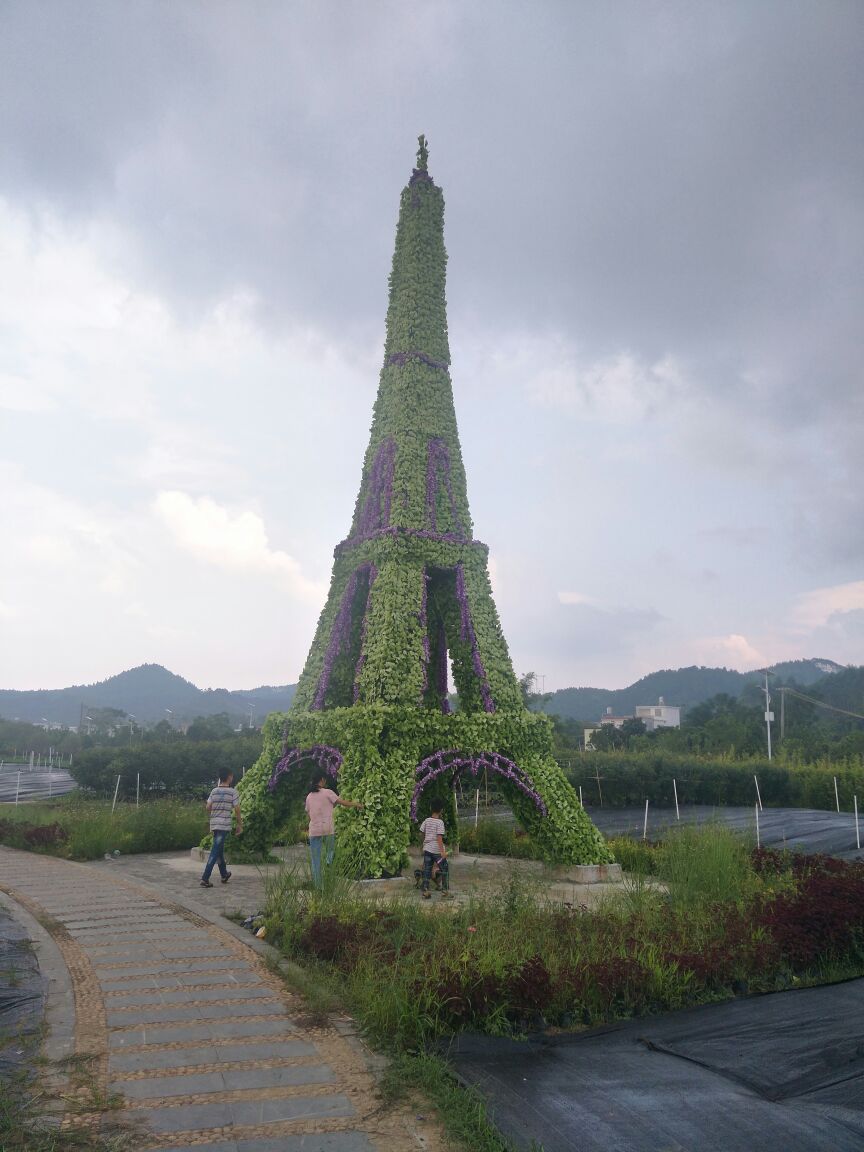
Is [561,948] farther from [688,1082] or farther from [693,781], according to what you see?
[693,781]

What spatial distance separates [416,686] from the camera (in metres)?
12.5

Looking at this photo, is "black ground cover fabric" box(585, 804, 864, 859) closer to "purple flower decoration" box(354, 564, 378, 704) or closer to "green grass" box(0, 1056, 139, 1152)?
"purple flower decoration" box(354, 564, 378, 704)

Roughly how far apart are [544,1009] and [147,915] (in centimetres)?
469

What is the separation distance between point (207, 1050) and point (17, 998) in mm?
1748

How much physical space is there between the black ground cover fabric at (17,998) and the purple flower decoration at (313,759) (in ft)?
17.8

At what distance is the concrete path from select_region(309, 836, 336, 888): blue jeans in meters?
1.00

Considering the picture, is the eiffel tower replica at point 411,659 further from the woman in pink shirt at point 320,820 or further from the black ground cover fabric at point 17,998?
the black ground cover fabric at point 17,998

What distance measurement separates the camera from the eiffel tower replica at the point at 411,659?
1193 cm

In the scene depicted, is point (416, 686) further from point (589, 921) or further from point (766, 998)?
point (766, 998)

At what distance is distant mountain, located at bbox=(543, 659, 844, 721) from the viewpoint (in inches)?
6609

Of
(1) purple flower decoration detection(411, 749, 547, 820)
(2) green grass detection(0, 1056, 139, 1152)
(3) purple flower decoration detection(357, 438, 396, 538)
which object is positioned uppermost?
(3) purple flower decoration detection(357, 438, 396, 538)

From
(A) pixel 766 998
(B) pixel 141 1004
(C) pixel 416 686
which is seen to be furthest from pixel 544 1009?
(C) pixel 416 686

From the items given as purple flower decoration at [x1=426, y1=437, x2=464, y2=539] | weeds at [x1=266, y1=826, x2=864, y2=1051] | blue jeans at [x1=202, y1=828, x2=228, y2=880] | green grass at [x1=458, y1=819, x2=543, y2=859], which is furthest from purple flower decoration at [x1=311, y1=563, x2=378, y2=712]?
weeds at [x1=266, y1=826, x2=864, y2=1051]

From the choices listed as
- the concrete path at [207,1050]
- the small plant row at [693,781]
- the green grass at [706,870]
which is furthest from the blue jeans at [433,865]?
the small plant row at [693,781]
